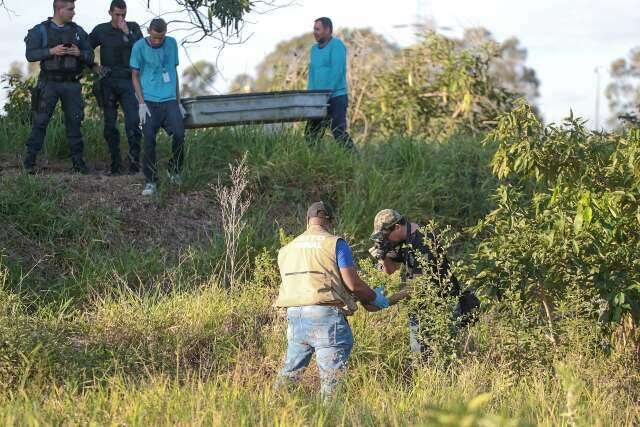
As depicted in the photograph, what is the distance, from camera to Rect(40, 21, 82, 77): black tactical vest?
1053cm

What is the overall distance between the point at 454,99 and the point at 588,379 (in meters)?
8.20

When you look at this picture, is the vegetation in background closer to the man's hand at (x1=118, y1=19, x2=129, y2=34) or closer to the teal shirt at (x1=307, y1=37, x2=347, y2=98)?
the teal shirt at (x1=307, y1=37, x2=347, y2=98)

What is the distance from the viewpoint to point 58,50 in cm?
1042

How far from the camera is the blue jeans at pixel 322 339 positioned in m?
6.77

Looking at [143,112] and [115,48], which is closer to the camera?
[143,112]

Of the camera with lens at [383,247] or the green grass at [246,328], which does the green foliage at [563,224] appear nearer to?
the green grass at [246,328]

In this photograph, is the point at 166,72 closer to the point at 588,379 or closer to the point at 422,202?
the point at 422,202

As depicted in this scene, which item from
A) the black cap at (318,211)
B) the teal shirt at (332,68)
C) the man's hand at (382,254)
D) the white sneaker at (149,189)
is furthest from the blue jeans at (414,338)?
the teal shirt at (332,68)

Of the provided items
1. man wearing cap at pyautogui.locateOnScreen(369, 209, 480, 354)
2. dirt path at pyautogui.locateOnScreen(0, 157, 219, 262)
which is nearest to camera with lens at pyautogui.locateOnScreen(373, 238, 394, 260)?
man wearing cap at pyautogui.locateOnScreen(369, 209, 480, 354)

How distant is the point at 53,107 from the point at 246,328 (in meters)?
3.52

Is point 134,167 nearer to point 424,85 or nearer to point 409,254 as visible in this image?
point 409,254

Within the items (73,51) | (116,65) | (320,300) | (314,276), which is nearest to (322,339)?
(320,300)

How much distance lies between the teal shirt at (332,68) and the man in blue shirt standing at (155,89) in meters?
1.89

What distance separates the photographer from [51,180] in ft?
34.3
